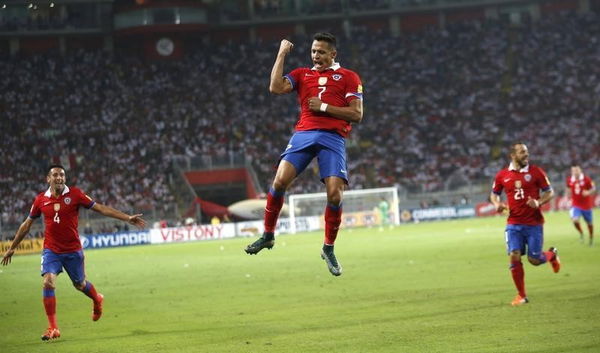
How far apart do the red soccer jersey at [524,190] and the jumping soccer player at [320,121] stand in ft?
22.6

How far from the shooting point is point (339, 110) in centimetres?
1055

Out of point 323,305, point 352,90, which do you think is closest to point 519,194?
point 323,305

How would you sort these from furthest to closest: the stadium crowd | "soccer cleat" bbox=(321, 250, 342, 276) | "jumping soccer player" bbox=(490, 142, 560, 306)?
the stadium crowd < "jumping soccer player" bbox=(490, 142, 560, 306) < "soccer cleat" bbox=(321, 250, 342, 276)

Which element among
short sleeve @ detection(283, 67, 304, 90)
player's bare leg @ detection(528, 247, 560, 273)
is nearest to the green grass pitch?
player's bare leg @ detection(528, 247, 560, 273)

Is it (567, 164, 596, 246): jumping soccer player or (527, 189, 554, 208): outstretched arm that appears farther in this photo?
(567, 164, 596, 246): jumping soccer player

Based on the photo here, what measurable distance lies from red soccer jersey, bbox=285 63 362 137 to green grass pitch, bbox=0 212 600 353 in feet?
10.2

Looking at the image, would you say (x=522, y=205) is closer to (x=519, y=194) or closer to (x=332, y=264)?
(x=519, y=194)

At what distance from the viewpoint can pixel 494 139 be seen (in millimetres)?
61594

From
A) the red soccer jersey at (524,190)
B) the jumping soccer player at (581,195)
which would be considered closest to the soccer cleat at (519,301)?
the red soccer jersey at (524,190)

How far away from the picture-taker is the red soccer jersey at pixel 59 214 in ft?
49.8

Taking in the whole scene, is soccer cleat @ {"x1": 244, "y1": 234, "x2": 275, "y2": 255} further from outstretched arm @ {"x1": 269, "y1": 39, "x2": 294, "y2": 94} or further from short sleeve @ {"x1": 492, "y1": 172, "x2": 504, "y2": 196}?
short sleeve @ {"x1": 492, "y1": 172, "x2": 504, "y2": 196}

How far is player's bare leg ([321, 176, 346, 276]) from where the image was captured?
10664mm

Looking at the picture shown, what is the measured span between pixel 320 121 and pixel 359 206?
43509mm

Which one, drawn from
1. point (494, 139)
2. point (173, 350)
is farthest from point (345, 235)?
point (173, 350)
